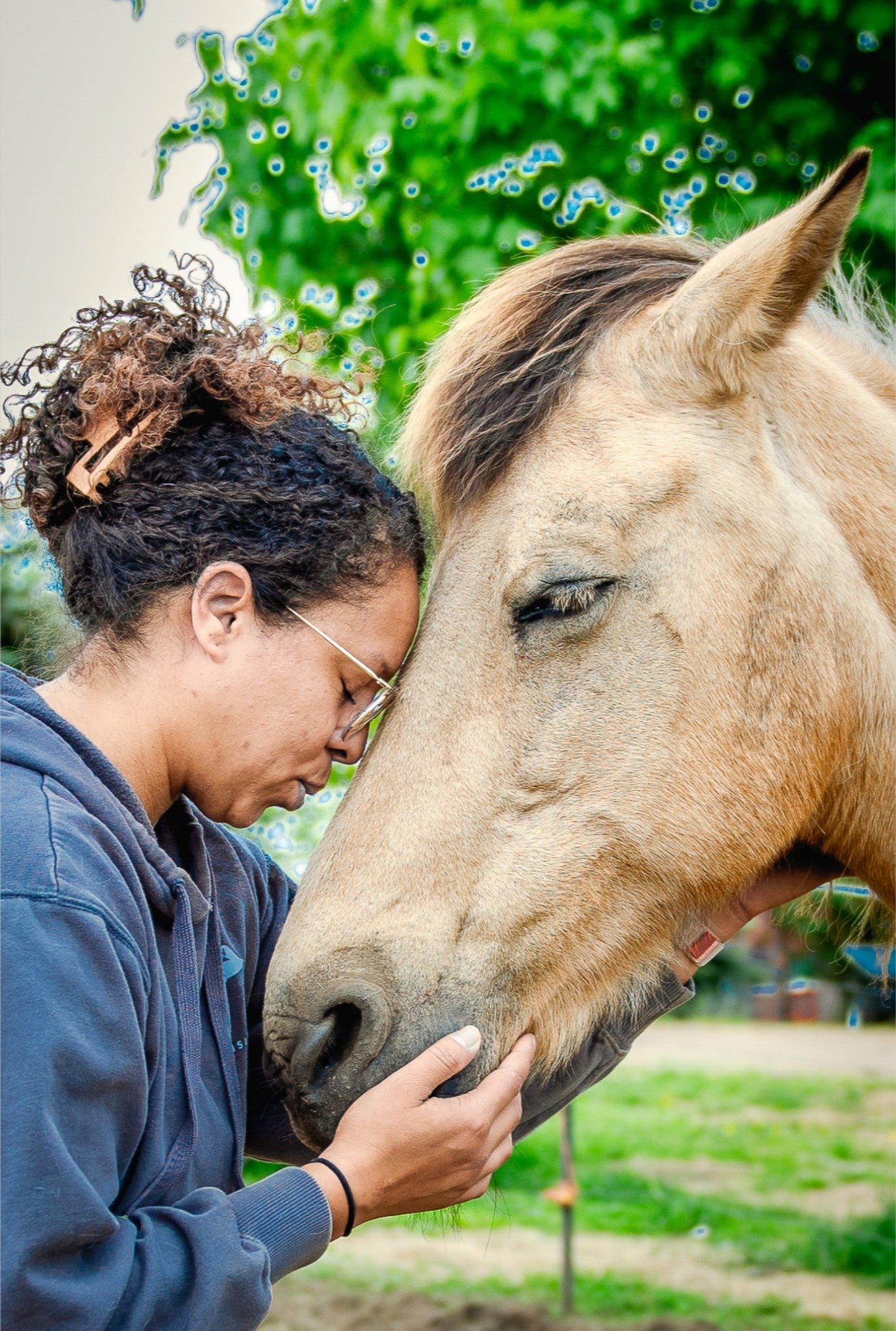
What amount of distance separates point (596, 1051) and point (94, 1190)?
100 cm

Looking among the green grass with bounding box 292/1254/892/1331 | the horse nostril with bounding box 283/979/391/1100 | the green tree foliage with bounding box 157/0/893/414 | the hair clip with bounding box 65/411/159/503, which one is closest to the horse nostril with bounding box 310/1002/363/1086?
the horse nostril with bounding box 283/979/391/1100

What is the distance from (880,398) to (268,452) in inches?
47.3

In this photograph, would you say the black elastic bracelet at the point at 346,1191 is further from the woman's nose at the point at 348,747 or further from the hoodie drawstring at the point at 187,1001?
the woman's nose at the point at 348,747

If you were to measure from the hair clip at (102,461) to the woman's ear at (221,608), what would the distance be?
218mm

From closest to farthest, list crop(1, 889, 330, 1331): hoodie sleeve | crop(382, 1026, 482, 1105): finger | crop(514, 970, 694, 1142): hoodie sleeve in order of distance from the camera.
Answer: crop(1, 889, 330, 1331): hoodie sleeve, crop(382, 1026, 482, 1105): finger, crop(514, 970, 694, 1142): hoodie sleeve

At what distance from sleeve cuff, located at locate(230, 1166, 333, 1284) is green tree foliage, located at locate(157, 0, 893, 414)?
256cm

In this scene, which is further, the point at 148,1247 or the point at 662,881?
the point at 662,881

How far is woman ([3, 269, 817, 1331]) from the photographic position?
1.32 meters

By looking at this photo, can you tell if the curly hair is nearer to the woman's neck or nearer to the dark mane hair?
the woman's neck

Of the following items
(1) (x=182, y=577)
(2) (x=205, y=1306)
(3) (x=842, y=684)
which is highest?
(1) (x=182, y=577)

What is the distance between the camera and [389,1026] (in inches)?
68.9

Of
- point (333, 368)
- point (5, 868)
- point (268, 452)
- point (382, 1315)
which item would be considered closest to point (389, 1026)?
point (5, 868)

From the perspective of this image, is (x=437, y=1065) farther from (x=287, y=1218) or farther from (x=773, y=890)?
(x=773, y=890)

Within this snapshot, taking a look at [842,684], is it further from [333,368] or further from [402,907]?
[333,368]
